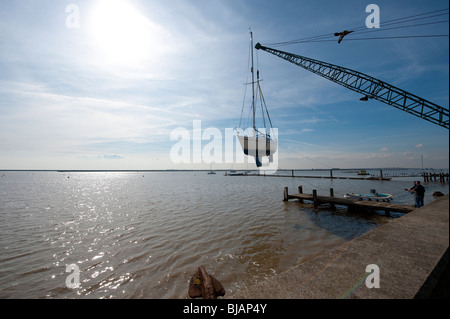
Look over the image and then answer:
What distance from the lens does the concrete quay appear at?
9.07ft

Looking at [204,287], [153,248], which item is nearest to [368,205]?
[204,287]

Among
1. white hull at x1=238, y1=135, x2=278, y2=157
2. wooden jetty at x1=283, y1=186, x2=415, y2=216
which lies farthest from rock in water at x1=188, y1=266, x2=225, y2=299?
white hull at x1=238, y1=135, x2=278, y2=157

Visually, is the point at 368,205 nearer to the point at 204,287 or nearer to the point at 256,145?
the point at 256,145

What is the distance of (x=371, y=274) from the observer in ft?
10.4

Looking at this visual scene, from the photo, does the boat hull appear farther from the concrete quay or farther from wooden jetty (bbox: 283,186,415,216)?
the concrete quay

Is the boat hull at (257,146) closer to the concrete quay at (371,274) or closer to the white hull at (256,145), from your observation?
the white hull at (256,145)

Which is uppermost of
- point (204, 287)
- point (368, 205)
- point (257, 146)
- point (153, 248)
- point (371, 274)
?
point (257, 146)

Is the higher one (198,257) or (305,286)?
(305,286)

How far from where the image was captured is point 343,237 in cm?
994

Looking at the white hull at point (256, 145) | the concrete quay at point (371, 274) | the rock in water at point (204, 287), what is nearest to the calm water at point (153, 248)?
the rock in water at point (204, 287)

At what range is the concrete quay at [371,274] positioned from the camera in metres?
2.77
